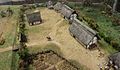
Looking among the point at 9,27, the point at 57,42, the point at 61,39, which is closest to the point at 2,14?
the point at 9,27

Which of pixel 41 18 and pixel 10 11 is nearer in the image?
pixel 41 18

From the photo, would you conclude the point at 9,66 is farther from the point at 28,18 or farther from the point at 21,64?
the point at 28,18

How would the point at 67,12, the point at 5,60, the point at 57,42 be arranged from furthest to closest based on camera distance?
the point at 67,12
the point at 57,42
the point at 5,60

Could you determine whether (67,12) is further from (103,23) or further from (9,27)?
(9,27)

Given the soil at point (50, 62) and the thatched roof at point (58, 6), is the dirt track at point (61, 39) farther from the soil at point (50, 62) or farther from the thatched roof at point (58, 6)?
the soil at point (50, 62)

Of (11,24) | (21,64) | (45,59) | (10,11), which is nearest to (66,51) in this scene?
(45,59)

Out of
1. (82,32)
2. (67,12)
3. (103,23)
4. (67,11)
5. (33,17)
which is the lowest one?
(103,23)
